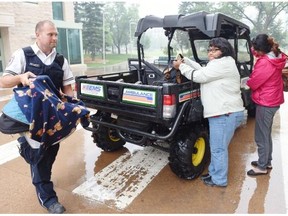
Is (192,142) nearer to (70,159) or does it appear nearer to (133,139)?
(133,139)

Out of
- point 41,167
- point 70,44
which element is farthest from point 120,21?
point 41,167

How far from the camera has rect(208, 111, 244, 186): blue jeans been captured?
121 inches

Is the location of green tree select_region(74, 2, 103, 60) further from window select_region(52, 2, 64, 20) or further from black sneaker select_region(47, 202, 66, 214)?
black sneaker select_region(47, 202, 66, 214)

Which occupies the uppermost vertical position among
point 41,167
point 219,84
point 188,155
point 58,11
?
point 58,11

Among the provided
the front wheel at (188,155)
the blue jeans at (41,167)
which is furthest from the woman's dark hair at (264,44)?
the blue jeans at (41,167)

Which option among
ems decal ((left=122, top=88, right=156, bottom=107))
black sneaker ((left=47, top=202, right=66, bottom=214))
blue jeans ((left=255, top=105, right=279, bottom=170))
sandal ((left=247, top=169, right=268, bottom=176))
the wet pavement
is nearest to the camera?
black sneaker ((left=47, top=202, right=66, bottom=214))

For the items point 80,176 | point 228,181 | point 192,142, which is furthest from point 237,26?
point 80,176

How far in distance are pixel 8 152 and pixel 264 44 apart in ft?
13.2

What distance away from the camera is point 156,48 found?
18.3 feet

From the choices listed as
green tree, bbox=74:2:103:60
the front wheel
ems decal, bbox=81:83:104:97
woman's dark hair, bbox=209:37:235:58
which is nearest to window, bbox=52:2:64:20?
ems decal, bbox=81:83:104:97

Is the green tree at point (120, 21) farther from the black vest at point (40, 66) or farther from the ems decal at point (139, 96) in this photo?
the black vest at point (40, 66)

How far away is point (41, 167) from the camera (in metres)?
2.68

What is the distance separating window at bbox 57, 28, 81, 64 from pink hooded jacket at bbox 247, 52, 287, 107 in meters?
17.3

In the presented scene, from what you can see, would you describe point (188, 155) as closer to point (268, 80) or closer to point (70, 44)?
point (268, 80)
